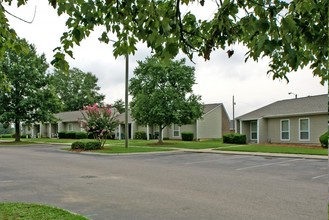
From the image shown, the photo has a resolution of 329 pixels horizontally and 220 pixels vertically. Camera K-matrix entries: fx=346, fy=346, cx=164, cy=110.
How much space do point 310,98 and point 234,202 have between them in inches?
1084

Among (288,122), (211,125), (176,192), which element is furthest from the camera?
(211,125)

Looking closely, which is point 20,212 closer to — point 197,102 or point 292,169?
point 292,169

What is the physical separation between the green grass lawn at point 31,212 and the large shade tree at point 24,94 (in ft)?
110

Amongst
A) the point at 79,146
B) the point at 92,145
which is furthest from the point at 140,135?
the point at 92,145

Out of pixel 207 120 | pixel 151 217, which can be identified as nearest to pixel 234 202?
pixel 151 217

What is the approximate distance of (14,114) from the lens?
3878 cm

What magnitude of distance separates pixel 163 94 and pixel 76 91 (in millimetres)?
54669

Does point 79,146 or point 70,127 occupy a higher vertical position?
point 70,127

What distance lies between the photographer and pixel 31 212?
676cm

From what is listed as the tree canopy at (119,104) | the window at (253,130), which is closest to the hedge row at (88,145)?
the window at (253,130)

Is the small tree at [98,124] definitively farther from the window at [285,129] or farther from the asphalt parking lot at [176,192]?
the window at [285,129]

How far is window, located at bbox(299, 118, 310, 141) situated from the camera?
28.5 m

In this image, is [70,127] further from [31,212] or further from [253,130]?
[31,212]

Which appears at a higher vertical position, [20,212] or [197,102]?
[197,102]
